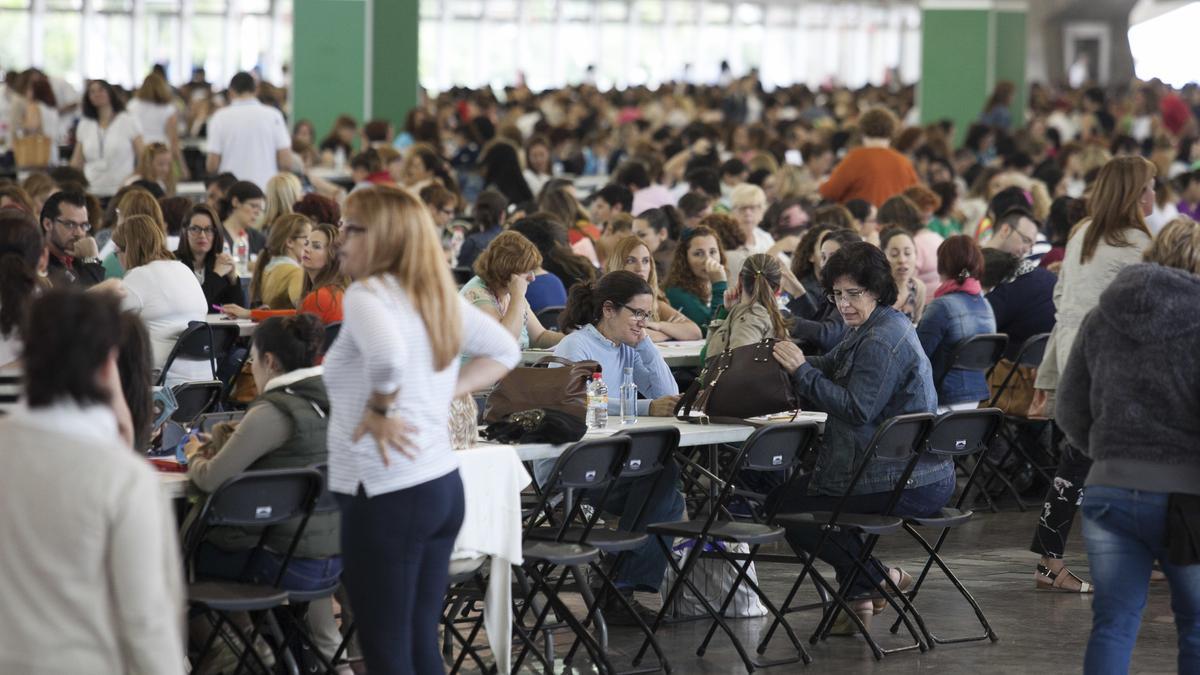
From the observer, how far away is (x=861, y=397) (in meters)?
5.79

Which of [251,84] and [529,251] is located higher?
[251,84]

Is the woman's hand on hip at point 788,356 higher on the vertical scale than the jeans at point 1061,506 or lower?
higher

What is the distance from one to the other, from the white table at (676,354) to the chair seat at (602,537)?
→ 1.88m

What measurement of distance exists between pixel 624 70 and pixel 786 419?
31.6 m

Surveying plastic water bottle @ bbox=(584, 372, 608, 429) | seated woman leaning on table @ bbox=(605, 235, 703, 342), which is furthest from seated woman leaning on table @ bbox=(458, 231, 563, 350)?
plastic water bottle @ bbox=(584, 372, 608, 429)

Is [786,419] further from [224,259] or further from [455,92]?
[455,92]

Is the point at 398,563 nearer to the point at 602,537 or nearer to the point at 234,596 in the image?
the point at 234,596

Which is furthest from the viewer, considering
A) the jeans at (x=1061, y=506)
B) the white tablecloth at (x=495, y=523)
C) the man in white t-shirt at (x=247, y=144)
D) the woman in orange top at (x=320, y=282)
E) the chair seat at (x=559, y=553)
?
the man in white t-shirt at (x=247, y=144)

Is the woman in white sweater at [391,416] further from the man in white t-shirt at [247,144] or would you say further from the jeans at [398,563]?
the man in white t-shirt at [247,144]

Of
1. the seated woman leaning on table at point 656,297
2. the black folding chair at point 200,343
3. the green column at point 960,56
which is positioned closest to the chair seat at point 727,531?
the seated woman leaning on table at point 656,297

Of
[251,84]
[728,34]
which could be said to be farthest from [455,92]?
[728,34]

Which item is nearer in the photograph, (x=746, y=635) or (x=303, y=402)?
(x=303, y=402)

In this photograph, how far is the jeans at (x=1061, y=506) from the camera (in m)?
6.61

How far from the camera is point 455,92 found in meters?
24.1
